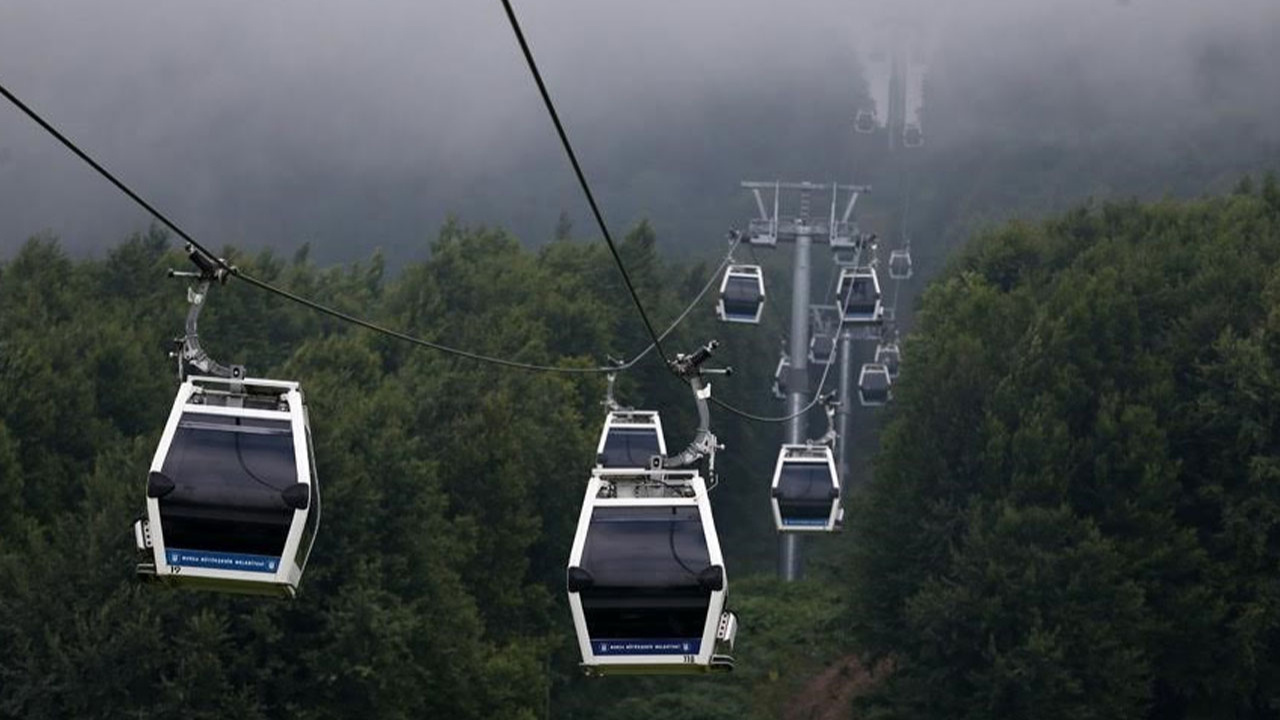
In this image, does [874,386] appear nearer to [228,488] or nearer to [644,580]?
[644,580]

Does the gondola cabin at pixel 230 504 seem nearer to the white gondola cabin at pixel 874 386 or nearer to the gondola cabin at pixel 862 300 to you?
the gondola cabin at pixel 862 300

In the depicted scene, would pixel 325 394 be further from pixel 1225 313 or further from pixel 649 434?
pixel 1225 313

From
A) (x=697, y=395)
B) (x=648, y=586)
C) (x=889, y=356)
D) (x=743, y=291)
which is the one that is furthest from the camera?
(x=889, y=356)

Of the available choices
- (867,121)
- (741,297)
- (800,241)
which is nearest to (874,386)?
(800,241)

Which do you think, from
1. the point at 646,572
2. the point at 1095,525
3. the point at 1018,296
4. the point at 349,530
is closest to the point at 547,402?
the point at 1018,296

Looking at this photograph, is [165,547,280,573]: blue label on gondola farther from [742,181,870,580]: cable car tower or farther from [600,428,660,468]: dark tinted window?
[742,181,870,580]: cable car tower

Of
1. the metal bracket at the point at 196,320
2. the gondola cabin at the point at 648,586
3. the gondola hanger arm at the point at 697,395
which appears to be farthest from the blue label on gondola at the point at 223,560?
the gondola hanger arm at the point at 697,395
